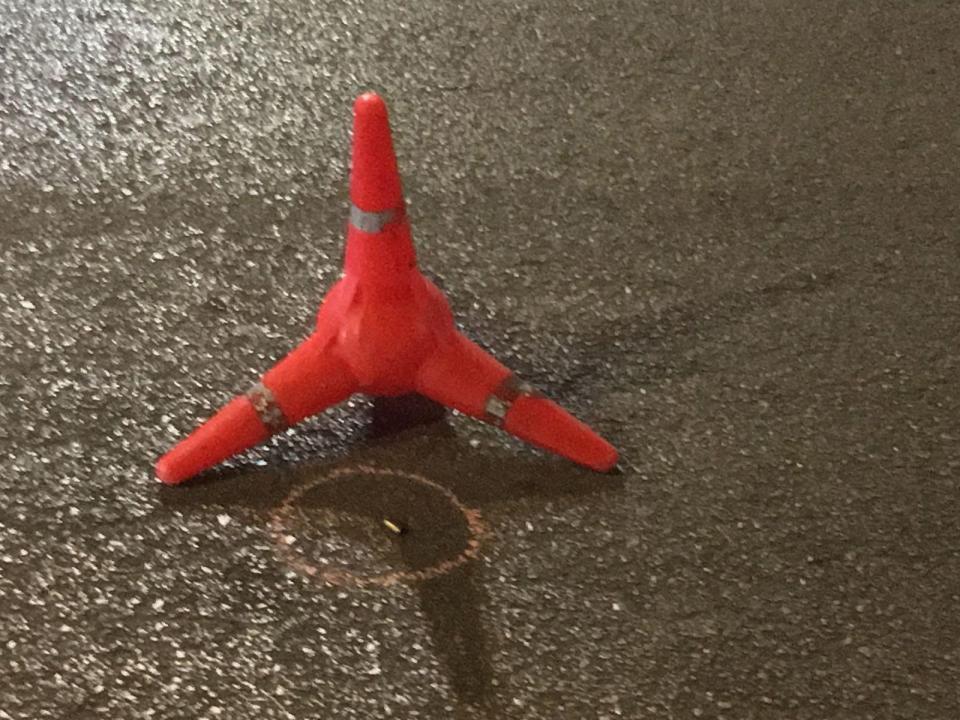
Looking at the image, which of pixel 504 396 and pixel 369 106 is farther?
pixel 504 396

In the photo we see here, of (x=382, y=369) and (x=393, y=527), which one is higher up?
(x=382, y=369)

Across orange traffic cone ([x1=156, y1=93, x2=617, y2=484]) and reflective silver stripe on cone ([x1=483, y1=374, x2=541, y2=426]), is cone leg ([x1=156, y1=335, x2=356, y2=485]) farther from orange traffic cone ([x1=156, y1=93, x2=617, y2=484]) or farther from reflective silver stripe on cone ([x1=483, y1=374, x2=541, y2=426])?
reflective silver stripe on cone ([x1=483, y1=374, x2=541, y2=426])

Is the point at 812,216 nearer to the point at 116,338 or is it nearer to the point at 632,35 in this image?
the point at 632,35

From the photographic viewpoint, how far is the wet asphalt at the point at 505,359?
0.85 metres

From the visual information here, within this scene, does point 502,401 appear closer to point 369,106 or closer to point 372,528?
point 372,528

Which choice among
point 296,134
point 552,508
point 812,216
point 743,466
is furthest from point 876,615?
point 296,134

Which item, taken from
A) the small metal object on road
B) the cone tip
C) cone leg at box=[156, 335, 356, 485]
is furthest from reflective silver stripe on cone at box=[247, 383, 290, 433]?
the cone tip

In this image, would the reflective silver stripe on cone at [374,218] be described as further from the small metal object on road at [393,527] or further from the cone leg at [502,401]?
the small metal object on road at [393,527]

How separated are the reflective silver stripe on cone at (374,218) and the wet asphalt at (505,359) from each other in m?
0.20

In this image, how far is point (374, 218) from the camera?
89 cm

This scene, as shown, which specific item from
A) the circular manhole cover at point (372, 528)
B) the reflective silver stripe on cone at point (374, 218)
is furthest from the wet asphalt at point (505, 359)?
the reflective silver stripe on cone at point (374, 218)

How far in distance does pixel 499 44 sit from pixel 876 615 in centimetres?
97

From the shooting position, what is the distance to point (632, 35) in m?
1.58

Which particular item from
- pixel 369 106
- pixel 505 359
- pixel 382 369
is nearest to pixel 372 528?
pixel 382 369
